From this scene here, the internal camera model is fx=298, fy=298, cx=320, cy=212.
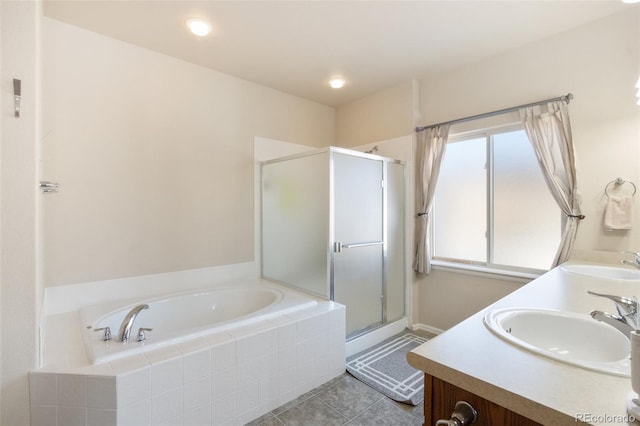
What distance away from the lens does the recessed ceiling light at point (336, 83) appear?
9.90 feet

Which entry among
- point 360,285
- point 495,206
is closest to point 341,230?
point 360,285

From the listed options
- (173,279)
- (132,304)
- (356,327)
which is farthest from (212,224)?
(356,327)

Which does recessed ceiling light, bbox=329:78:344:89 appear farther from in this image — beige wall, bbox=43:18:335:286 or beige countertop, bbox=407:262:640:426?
beige countertop, bbox=407:262:640:426

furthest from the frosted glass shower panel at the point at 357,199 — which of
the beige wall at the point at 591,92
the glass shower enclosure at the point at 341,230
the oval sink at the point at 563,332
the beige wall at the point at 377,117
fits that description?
the oval sink at the point at 563,332

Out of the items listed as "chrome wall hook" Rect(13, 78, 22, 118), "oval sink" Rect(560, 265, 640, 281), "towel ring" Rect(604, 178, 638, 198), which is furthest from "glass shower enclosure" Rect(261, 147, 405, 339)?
"chrome wall hook" Rect(13, 78, 22, 118)

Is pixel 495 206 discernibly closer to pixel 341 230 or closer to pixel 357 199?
pixel 357 199

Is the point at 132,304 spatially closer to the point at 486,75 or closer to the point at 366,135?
the point at 366,135

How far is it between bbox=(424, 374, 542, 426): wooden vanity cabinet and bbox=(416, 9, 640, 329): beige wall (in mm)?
2087

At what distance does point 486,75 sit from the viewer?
261 cm

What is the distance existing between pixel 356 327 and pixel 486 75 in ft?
8.18

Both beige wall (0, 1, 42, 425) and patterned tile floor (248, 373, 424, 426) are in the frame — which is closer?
beige wall (0, 1, 42, 425)

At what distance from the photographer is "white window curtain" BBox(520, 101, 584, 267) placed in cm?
213

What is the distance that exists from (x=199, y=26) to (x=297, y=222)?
1.68 meters

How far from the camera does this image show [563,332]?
3.46ft
